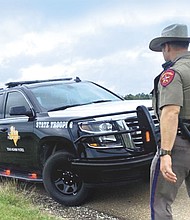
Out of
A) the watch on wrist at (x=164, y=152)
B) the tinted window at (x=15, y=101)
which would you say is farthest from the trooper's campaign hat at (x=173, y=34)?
the tinted window at (x=15, y=101)

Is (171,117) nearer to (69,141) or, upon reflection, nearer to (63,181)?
(69,141)

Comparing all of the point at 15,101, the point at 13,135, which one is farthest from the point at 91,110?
the point at 15,101

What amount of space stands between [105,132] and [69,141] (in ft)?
1.75

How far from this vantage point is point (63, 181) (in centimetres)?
545

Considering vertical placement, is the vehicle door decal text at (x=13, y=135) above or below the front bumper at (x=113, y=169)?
above

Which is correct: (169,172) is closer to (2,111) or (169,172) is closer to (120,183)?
(120,183)

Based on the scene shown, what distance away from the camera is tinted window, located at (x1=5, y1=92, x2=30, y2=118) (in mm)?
6388

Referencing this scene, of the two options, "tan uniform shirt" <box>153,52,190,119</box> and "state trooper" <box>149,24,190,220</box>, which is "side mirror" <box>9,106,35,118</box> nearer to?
"state trooper" <box>149,24,190,220</box>

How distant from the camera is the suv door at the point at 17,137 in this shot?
5.99 meters

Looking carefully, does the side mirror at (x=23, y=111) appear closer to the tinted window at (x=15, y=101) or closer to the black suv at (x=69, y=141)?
the black suv at (x=69, y=141)

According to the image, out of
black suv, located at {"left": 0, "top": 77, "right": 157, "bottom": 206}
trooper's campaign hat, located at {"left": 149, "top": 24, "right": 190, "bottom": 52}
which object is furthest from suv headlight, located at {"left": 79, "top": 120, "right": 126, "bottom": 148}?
trooper's campaign hat, located at {"left": 149, "top": 24, "right": 190, "bottom": 52}

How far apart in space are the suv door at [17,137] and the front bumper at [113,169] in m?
1.14

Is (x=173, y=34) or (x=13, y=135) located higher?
(x=173, y=34)

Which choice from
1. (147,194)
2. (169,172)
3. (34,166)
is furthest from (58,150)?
(169,172)
